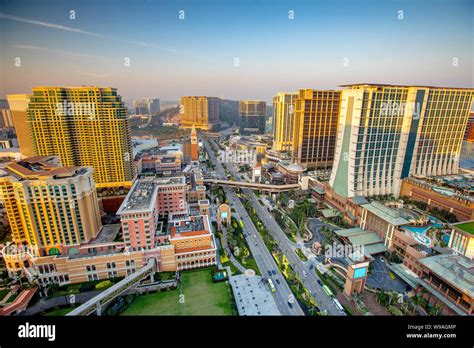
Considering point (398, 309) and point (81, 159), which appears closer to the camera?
point (398, 309)

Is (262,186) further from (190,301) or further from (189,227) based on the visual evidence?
(190,301)

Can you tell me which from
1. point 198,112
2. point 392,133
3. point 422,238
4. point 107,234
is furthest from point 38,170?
point 198,112

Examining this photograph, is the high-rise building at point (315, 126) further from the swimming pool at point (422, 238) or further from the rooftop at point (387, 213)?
the swimming pool at point (422, 238)

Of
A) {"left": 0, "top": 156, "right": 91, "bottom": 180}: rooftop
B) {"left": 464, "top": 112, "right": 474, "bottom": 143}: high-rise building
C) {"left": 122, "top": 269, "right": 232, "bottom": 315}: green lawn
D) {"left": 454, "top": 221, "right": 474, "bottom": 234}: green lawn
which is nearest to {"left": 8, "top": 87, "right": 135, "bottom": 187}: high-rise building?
{"left": 0, "top": 156, "right": 91, "bottom": 180}: rooftop

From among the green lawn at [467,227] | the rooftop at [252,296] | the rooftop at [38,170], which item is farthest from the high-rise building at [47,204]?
the green lawn at [467,227]

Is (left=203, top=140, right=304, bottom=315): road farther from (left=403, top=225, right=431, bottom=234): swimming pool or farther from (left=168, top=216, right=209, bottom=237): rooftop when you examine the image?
(left=403, top=225, right=431, bottom=234): swimming pool

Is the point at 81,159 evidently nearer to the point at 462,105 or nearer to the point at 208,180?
the point at 208,180
